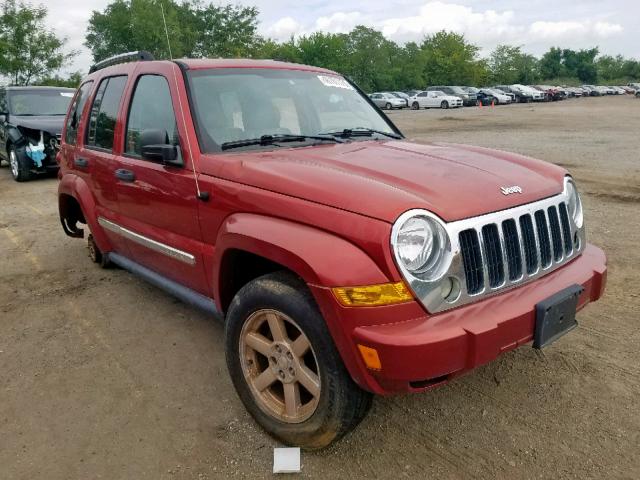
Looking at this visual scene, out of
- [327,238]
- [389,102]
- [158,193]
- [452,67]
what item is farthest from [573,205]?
[452,67]

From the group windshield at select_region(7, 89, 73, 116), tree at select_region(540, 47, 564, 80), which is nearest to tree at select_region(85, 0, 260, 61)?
windshield at select_region(7, 89, 73, 116)

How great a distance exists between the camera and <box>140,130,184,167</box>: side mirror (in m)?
2.98

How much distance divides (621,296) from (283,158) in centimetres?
291

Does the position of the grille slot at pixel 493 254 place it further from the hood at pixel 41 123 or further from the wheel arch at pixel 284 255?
the hood at pixel 41 123

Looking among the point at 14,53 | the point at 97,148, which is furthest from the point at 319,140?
the point at 14,53

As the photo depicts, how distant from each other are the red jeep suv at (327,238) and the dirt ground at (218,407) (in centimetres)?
33

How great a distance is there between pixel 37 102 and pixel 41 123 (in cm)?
112

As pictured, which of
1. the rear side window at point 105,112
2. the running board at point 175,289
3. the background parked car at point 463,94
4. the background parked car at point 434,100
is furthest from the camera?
the background parked car at point 463,94

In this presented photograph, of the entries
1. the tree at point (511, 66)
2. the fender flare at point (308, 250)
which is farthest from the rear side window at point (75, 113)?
the tree at point (511, 66)

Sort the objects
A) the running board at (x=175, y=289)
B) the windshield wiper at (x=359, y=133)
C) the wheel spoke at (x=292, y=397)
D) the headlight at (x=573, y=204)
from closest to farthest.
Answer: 1. the wheel spoke at (x=292, y=397)
2. the headlight at (x=573, y=204)
3. the running board at (x=175, y=289)
4. the windshield wiper at (x=359, y=133)

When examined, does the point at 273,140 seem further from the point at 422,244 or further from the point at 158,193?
the point at 422,244

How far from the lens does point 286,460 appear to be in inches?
96.8

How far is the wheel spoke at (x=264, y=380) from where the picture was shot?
2.62m

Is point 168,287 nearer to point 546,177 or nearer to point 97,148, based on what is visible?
point 97,148
